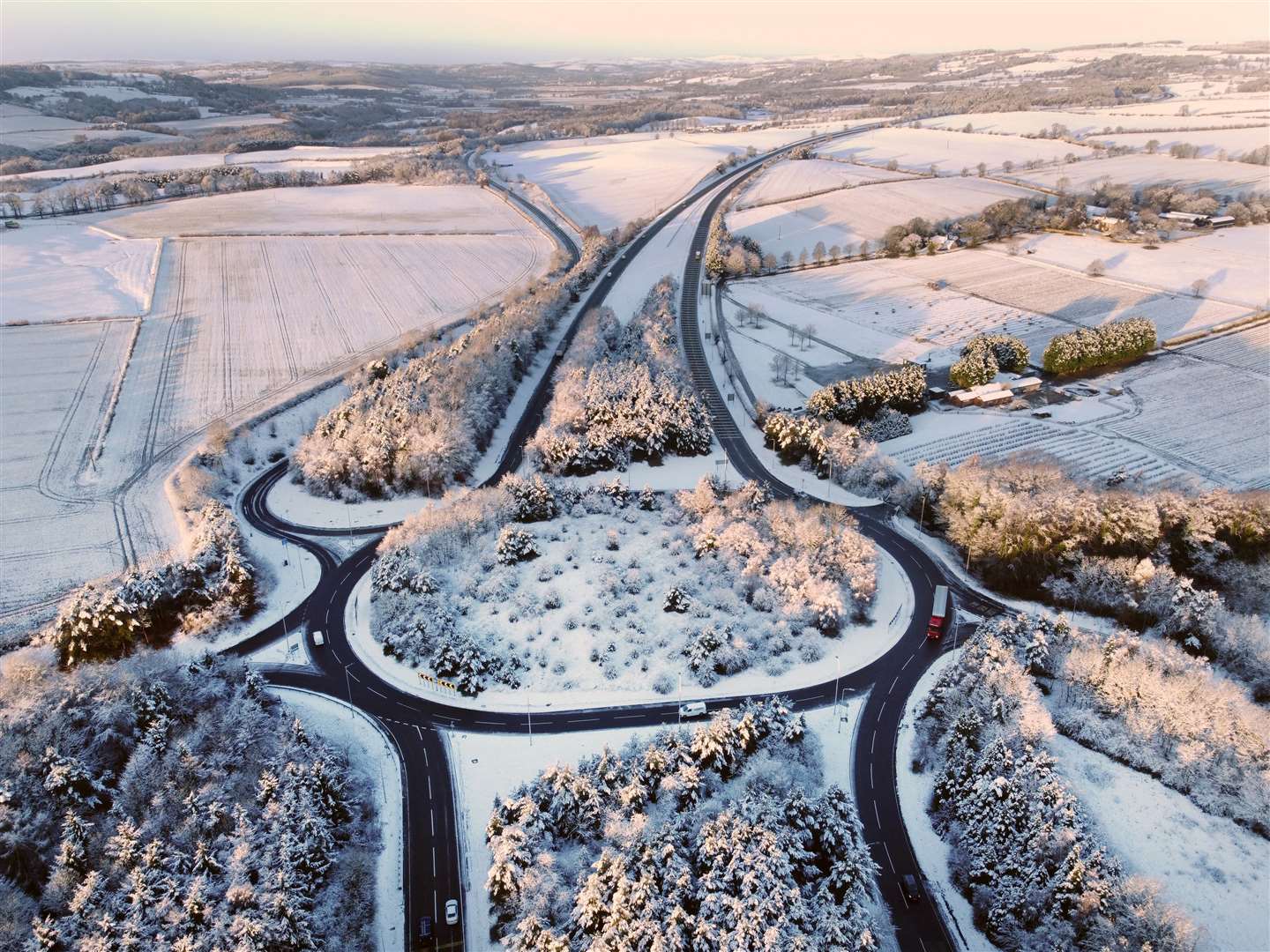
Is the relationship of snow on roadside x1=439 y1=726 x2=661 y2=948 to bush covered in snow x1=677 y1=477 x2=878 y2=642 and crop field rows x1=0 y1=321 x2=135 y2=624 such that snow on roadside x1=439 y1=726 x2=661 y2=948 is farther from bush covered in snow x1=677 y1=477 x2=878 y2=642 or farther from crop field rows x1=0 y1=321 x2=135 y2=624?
crop field rows x1=0 y1=321 x2=135 y2=624

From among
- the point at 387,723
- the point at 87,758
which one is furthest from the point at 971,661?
the point at 87,758

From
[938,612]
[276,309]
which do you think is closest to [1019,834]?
[938,612]

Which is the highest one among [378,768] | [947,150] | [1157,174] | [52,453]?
[947,150]

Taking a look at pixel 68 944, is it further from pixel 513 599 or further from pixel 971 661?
pixel 971 661

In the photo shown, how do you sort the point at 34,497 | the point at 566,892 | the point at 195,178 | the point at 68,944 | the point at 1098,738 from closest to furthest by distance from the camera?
1. the point at 68,944
2. the point at 566,892
3. the point at 1098,738
4. the point at 34,497
5. the point at 195,178

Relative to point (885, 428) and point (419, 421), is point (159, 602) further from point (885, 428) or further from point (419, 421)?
point (885, 428)

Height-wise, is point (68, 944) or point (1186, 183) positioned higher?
point (1186, 183)
